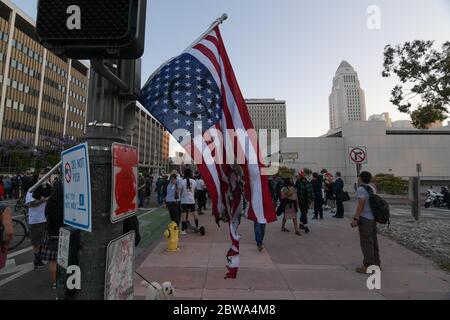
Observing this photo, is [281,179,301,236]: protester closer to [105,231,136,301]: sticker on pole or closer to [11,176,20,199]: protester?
[105,231,136,301]: sticker on pole

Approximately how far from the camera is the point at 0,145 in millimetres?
44000

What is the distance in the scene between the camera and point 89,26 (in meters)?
1.58

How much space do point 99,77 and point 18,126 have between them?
6535 cm

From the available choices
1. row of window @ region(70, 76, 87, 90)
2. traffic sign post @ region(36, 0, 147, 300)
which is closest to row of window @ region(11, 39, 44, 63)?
row of window @ region(70, 76, 87, 90)

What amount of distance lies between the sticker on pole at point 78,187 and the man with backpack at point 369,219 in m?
5.40

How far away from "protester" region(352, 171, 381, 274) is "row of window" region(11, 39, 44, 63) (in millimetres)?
65882

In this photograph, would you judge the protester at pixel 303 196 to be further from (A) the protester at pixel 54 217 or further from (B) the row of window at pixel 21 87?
(B) the row of window at pixel 21 87

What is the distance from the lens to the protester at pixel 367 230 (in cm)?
570

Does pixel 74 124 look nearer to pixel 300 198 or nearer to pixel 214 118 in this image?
pixel 300 198

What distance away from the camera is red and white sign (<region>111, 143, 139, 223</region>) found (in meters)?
1.81

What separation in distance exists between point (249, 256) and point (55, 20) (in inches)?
242

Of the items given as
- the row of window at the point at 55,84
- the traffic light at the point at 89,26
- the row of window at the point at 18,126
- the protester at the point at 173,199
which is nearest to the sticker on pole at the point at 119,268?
the traffic light at the point at 89,26

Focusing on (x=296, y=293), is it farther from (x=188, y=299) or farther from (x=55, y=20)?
(x=55, y=20)
